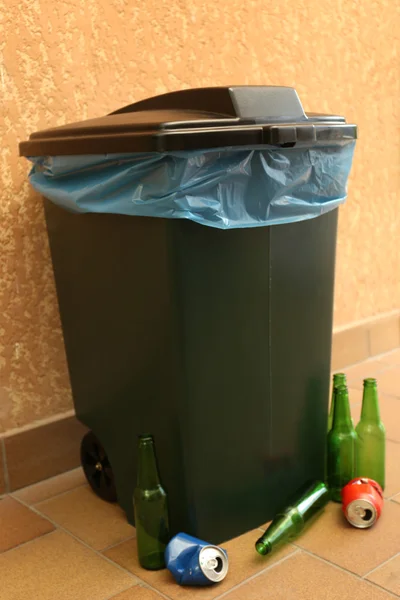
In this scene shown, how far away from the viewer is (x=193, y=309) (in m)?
1.52

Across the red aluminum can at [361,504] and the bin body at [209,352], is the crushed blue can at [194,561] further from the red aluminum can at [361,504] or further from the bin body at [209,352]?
the red aluminum can at [361,504]

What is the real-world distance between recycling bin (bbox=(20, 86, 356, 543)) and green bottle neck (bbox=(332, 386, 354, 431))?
4 cm

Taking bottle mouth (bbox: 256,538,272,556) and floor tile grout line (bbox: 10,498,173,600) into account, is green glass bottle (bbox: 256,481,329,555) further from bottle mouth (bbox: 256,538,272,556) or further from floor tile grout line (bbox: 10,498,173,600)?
floor tile grout line (bbox: 10,498,173,600)

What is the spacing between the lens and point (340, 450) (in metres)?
1.88

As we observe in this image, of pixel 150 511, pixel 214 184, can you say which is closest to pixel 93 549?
pixel 150 511

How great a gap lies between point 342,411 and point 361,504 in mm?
245

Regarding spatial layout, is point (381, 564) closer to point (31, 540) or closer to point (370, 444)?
point (370, 444)

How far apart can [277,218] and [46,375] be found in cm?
93

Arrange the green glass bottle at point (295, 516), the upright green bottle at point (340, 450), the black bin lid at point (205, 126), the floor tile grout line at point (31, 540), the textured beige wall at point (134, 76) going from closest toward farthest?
the black bin lid at point (205, 126) < the green glass bottle at point (295, 516) < the floor tile grout line at point (31, 540) < the upright green bottle at point (340, 450) < the textured beige wall at point (134, 76)

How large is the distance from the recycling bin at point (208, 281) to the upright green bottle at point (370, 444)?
0.12 meters

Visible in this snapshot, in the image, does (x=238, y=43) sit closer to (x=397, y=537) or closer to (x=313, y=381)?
(x=313, y=381)

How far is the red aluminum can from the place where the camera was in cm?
173

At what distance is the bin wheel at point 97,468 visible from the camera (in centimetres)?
194

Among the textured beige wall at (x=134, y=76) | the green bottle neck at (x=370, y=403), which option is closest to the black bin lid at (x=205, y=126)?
the textured beige wall at (x=134, y=76)
